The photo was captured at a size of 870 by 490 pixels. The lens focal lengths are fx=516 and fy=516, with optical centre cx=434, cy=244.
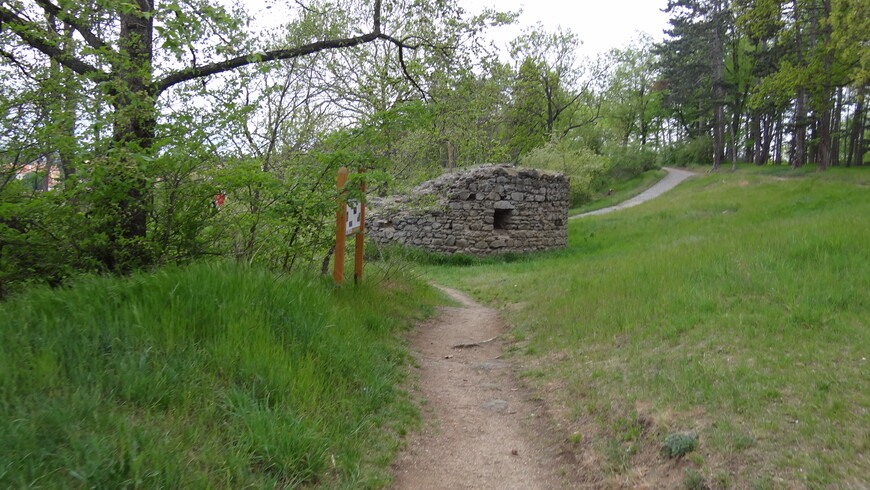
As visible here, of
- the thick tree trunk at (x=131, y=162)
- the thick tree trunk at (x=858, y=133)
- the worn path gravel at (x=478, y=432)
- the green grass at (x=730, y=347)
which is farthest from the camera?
the thick tree trunk at (x=858, y=133)

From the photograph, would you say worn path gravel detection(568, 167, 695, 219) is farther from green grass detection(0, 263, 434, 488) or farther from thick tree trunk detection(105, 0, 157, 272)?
green grass detection(0, 263, 434, 488)

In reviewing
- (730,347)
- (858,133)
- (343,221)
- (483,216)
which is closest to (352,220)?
(343,221)

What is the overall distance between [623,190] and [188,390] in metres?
39.9

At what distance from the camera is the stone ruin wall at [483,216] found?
1507cm

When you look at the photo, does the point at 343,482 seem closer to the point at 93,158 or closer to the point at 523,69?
the point at 93,158

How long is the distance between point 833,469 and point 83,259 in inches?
212

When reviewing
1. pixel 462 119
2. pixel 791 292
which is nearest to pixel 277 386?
pixel 791 292

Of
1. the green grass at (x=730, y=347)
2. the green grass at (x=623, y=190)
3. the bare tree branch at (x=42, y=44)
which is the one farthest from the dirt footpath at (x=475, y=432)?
the green grass at (x=623, y=190)

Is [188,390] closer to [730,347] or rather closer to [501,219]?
[730,347]

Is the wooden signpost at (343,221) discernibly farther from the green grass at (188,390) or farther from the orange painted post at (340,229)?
the green grass at (188,390)

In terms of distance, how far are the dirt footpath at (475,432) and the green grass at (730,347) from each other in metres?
0.36

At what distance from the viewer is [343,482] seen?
9.35ft

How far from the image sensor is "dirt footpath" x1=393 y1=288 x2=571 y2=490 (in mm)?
3252

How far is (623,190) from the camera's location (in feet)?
129
